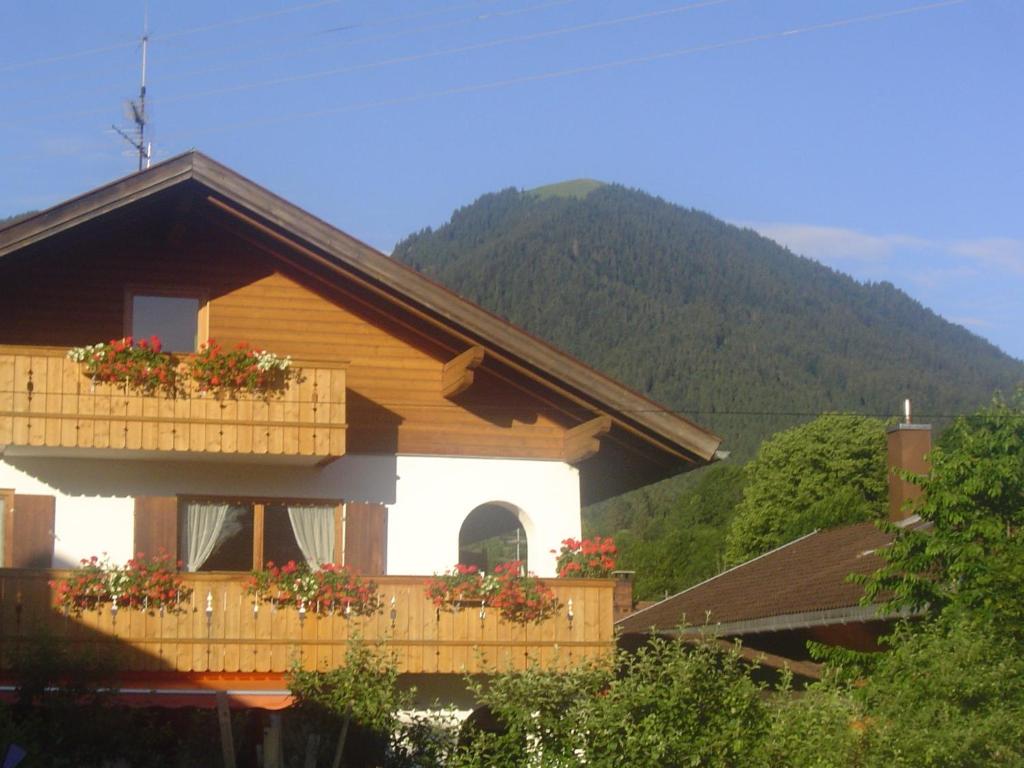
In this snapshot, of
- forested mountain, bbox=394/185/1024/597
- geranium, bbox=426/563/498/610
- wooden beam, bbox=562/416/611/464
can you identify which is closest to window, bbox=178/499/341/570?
geranium, bbox=426/563/498/610

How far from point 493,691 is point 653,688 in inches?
54.3

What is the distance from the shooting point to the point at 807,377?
130750 mm

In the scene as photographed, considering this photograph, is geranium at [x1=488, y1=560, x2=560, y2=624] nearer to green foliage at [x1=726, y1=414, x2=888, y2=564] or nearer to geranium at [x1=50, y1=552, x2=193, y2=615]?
geranium at [x1=50, y1=552, x2=193, y2=615]

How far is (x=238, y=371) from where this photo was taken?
1775cm

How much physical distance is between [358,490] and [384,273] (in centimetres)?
260

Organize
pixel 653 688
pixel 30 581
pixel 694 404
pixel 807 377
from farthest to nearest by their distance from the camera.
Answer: pixel 807 377 → pixel 694 404 → pixel 30 581 → pixel 653 688

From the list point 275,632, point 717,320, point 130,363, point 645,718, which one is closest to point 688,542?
point 275,632

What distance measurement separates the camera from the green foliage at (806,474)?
58531mm

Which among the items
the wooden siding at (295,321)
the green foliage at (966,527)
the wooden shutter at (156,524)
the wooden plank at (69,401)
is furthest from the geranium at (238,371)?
the green foliage at (966,527)

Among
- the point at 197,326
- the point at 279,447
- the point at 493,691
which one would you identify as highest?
the point at 197,326

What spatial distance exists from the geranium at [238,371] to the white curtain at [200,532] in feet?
5.29

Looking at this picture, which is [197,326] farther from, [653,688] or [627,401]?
[653,688]

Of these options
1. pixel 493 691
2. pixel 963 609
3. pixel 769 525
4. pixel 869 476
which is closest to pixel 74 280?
pixel 493 691

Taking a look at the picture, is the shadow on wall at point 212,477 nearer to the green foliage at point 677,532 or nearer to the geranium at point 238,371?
the geranium at point 238,371
